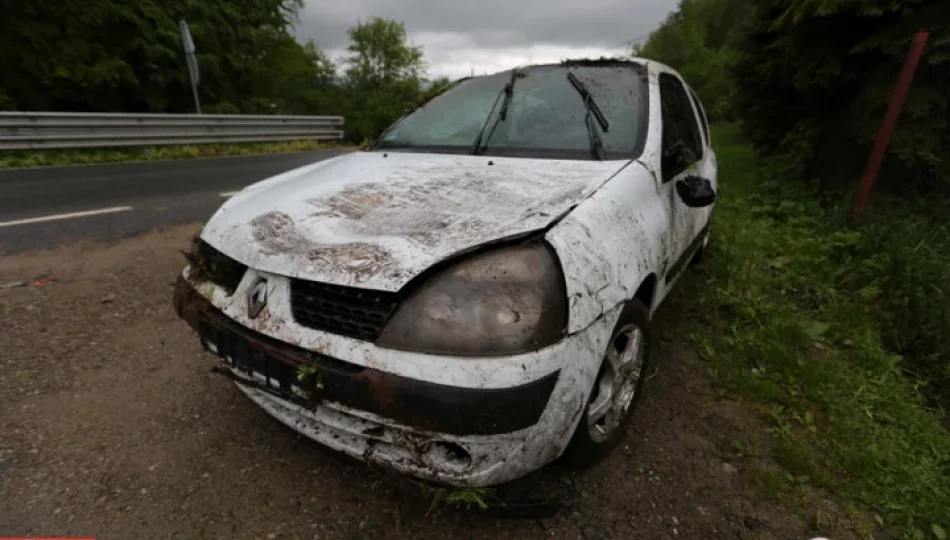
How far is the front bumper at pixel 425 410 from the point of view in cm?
133

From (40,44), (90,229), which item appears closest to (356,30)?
(40,44)

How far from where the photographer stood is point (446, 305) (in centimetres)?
139

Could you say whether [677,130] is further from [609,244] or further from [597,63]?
[609,244]

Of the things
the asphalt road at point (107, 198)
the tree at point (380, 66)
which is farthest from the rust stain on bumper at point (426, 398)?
the tree at point (380, 66)

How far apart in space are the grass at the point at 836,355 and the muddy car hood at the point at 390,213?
1478 mm

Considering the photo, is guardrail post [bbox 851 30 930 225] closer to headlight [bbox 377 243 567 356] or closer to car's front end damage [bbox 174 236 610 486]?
car's front end damage [bbox 174 236 610 486]

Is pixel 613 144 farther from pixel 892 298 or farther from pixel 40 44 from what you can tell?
pixel 40 44

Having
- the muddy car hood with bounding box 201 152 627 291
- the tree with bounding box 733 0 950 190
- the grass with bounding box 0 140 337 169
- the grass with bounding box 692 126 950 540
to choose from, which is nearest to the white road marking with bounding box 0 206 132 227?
the muddy car hood with bounding box 201 152 627 291

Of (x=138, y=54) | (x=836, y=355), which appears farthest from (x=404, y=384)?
(x=138, y=54)

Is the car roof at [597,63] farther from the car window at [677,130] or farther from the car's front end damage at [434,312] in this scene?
the car's front end damage at [434,312]

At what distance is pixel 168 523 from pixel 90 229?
371 centimetres

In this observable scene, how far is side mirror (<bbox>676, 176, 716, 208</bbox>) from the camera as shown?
7.37 feet

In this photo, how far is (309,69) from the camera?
1958 centimetres

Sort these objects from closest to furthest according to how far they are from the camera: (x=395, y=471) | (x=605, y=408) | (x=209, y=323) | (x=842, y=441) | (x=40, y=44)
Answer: (x=395, y=471) → (x=209, y=323) → (x=605, y=408) → (x=842, y=441) → (x=40, y=44)
